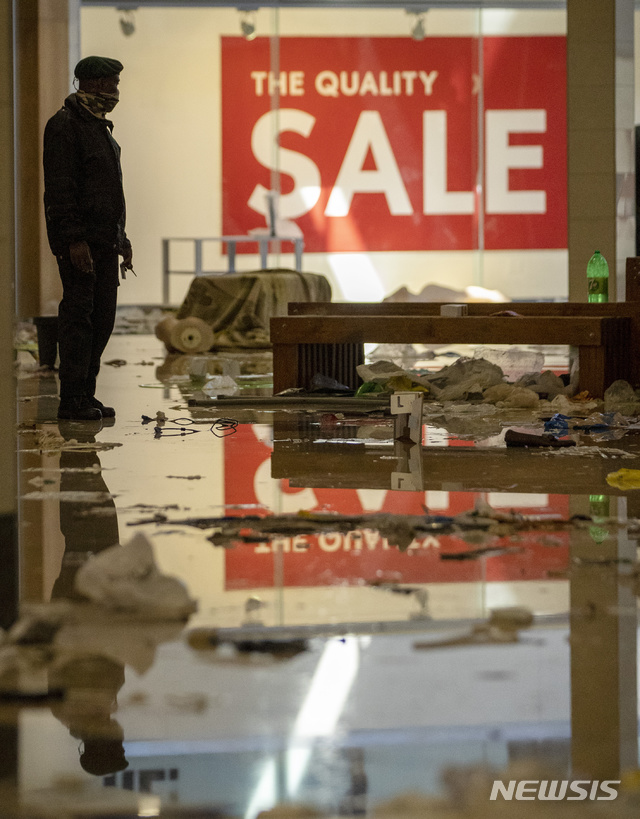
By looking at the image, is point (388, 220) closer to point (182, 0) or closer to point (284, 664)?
point (182, 0)

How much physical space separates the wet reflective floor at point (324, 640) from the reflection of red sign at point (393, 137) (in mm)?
9593

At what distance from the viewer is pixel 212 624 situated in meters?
2.04

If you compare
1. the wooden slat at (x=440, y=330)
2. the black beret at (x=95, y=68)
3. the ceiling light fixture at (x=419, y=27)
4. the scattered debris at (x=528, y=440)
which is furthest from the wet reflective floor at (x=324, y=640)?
the ceiling light fixture at (x=419, y=27)

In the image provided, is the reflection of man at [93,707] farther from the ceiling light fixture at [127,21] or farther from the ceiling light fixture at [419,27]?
the ceiling light fixture at [419,27]

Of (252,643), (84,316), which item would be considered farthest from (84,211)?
(252,643)

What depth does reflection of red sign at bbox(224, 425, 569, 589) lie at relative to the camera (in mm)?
2322

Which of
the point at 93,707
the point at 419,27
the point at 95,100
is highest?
the point at 419,27

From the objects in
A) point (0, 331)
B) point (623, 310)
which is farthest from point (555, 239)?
point (0, 331)

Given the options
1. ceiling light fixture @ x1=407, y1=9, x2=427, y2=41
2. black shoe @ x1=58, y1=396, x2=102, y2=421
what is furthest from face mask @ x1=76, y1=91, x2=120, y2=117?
ceiling light fixture @ x1=407, y1=9, x2=427, y2=41

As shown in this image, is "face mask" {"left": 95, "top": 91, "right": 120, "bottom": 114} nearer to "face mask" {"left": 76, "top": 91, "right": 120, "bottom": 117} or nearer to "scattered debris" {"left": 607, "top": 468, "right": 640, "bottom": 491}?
"face mask" {"left": 76, "top": 91, "right": 120, "bottom": 117}

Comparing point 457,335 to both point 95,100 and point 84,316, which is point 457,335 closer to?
point 84,316

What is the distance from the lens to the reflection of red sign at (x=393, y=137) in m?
12.9

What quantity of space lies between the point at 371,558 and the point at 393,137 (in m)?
11.1

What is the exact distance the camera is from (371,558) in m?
2.49
